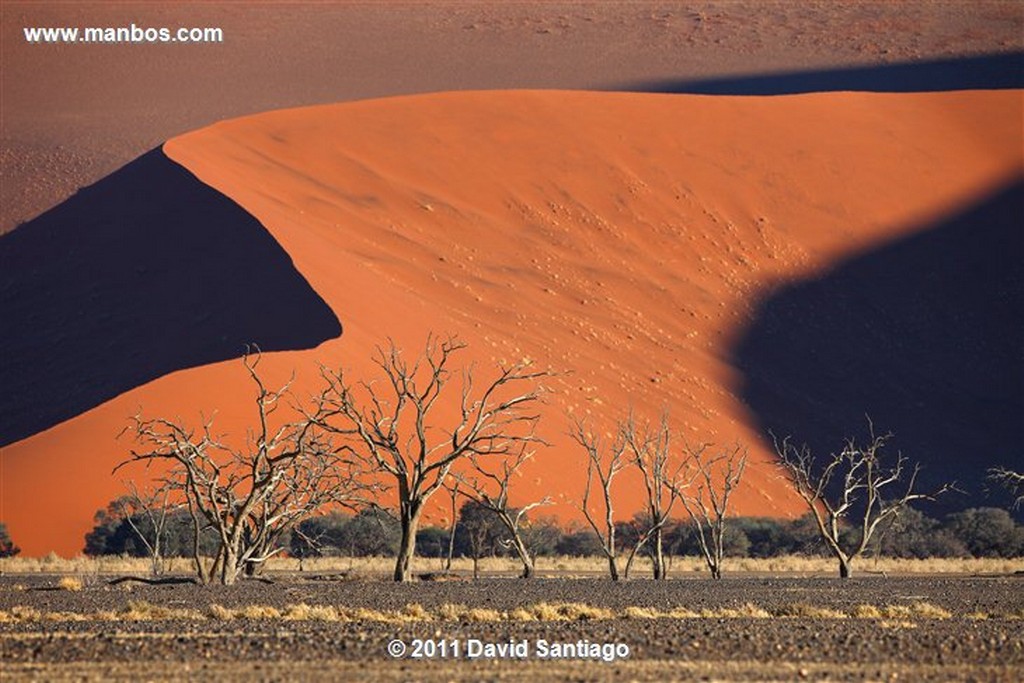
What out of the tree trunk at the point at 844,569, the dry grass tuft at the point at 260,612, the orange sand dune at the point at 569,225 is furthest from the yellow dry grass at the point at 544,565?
the dry grass tuft at the point at 260,612

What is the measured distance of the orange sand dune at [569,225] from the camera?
47.4m

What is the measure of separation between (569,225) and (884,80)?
3986 centimetres

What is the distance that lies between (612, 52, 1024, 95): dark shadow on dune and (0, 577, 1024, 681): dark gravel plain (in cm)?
7530

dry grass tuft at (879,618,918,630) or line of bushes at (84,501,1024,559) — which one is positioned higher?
line of bushes at (84,501,1024,559)

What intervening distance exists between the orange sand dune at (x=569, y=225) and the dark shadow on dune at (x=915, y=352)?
1.31 m

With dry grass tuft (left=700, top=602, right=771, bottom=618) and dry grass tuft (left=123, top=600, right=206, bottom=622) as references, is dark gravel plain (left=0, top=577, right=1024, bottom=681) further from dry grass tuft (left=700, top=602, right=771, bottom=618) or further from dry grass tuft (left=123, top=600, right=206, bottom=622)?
dry grass tuft (left=123, top=600, right=206, bottom=622)

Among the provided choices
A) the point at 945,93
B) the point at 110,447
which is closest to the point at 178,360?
the point at 110,447

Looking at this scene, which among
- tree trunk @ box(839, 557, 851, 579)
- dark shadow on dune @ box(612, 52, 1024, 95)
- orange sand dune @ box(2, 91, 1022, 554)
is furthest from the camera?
dark shadow on dune @ box(612, 52, 1024, 95)

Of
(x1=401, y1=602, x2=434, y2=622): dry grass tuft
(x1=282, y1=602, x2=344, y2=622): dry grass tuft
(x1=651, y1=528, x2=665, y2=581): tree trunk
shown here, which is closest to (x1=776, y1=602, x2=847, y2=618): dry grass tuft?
(x1=401, y1=602, x2=434, y2=622): dry grass tuft

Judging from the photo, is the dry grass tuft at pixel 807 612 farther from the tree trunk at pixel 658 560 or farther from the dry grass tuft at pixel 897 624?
the tree trunk at pixel 658 560

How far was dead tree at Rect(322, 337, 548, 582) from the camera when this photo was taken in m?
28.7

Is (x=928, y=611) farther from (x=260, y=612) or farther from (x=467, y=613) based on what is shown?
(x=260, y=612)

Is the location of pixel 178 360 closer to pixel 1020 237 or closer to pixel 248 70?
pixel 1020 237

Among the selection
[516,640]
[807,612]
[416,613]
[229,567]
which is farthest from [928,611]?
[229,567]
